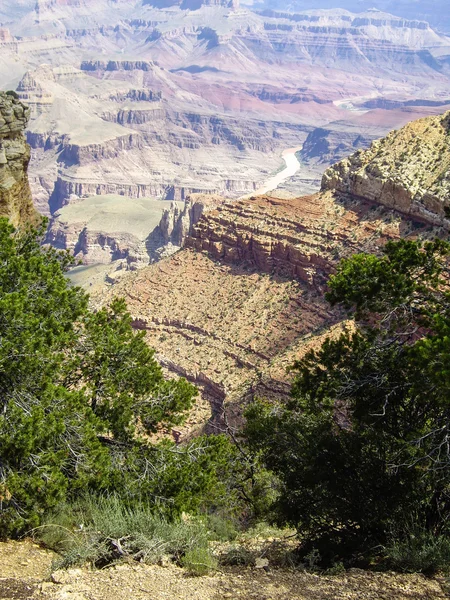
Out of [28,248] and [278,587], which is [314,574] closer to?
[278,587]

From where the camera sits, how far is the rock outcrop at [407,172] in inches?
1727

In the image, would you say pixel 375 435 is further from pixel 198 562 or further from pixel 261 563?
pixel 198 562

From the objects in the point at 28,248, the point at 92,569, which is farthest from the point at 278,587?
the point at 28,248

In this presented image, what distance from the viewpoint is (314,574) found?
14.2m

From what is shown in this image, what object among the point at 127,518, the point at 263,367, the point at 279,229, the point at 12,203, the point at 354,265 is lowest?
the point at 263,367

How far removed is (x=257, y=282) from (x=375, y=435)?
35123 millimetres

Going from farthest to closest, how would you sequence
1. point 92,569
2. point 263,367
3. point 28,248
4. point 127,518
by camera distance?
point 263,367
point 28,248
point 127,518
point 92,569

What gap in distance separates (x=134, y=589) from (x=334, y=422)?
300 inches

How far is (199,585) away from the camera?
13203 mm

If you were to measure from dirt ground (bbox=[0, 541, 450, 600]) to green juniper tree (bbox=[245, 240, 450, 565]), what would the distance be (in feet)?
5.59

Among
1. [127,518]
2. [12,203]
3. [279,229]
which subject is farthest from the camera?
[279,229]

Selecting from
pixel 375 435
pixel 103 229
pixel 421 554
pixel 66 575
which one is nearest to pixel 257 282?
pixel 375 435

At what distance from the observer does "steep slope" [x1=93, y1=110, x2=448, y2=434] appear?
43.7m

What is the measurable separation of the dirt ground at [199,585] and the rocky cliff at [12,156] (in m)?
16.5
